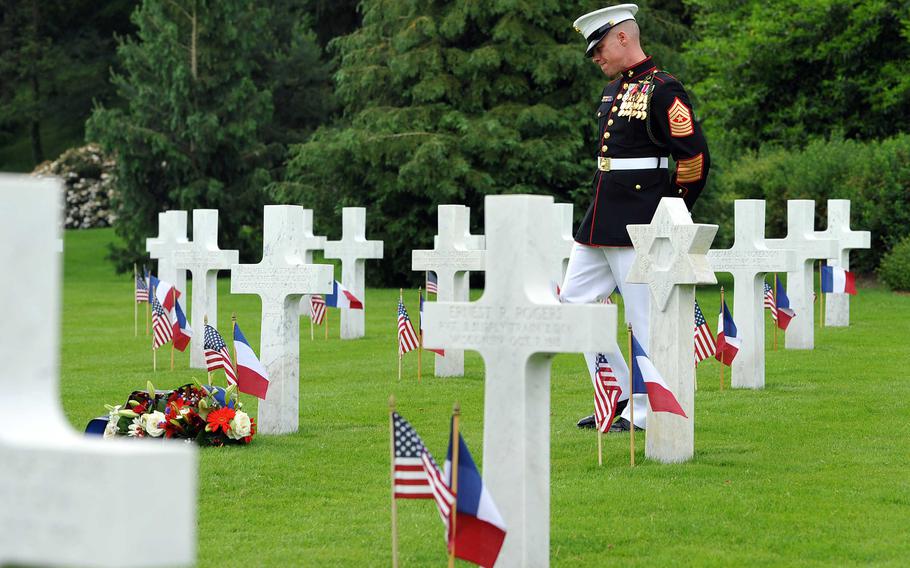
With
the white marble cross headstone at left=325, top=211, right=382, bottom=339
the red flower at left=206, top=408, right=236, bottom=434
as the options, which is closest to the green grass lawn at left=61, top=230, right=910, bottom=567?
the red flower at left=206, top=408, right=236, bottom=434

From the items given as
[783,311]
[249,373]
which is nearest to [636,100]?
[249,373]

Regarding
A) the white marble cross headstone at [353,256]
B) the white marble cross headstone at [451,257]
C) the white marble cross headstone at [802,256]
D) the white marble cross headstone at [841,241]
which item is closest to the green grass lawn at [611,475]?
the white marble cross headstone at [451,257]

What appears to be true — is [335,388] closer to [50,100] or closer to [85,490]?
[85,490]

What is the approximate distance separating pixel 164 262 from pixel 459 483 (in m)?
11.8

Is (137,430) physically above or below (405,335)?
below

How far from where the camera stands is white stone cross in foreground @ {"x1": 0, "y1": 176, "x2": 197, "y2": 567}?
3.10 metres

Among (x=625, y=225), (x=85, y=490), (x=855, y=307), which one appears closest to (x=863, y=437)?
(x=625, y=225)

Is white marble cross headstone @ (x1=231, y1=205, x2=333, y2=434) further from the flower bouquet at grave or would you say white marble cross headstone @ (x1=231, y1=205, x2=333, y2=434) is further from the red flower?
the red flower

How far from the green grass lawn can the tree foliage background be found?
1398 centimetres

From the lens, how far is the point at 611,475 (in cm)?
843

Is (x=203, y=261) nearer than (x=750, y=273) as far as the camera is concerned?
No

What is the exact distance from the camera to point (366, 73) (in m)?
31.1

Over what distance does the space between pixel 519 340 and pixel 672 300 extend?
10.3 feet

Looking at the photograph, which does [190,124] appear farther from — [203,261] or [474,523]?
[474,523]
